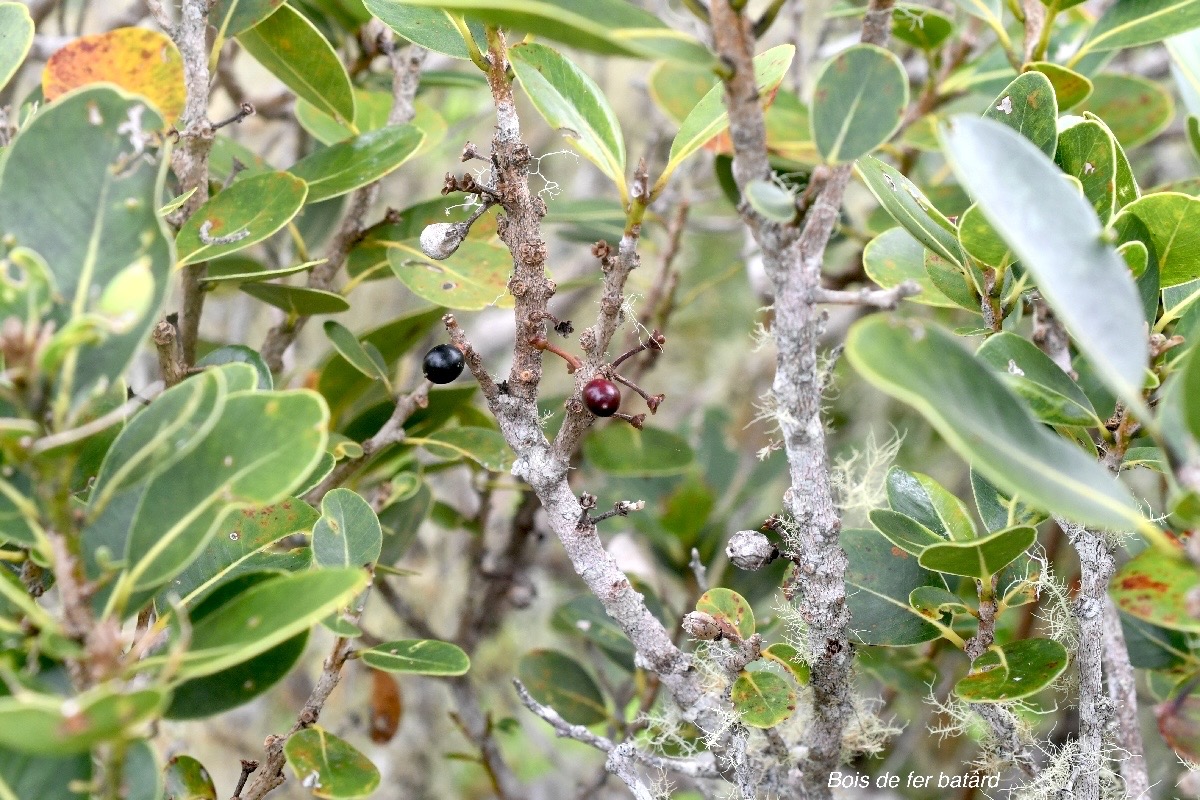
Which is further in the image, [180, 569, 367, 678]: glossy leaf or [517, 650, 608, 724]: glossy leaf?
[517, 650, 608, 724]: glossy leaf

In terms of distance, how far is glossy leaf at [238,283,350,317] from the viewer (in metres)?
0.92

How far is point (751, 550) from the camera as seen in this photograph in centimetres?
73

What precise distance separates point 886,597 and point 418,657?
1.27 ft

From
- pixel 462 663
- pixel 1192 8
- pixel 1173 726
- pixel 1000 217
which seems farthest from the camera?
pixel 1192 8

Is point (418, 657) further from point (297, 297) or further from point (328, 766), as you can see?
point (297, 297)

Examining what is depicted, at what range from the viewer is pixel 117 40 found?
2.61 ft

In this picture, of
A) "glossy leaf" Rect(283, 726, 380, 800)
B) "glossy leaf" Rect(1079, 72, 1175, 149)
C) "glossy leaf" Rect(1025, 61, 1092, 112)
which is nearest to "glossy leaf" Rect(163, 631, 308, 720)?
"glossy leaf" Rect(283, 726, 380, 800)

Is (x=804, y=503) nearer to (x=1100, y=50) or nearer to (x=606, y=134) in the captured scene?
(x=606, y=134)

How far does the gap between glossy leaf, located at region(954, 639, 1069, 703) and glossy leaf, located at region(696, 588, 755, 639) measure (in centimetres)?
16

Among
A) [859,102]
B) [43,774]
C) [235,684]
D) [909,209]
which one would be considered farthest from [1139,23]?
[43,774]

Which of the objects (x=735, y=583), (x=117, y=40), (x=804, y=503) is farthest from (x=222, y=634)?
(x=735, y=583)

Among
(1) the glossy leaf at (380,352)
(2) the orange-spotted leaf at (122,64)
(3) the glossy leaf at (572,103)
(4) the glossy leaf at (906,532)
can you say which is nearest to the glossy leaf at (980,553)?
(4) the glossy leaf at (906,532)

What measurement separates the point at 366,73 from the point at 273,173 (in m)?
0.42

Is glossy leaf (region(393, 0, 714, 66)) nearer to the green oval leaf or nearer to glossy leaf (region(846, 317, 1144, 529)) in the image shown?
glossy leaf (region(846, 317, 1144, 529))
